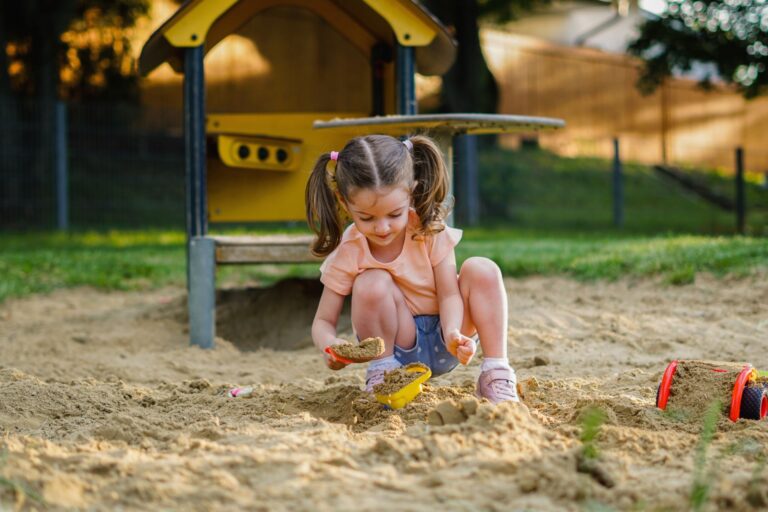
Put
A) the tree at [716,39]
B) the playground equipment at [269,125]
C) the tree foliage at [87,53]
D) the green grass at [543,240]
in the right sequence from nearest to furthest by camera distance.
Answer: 1. the playground equipment at [269,125]
2. the green grass at [543,240]
3. the tree at [716,39]
4. the tree foliage at [87,53]

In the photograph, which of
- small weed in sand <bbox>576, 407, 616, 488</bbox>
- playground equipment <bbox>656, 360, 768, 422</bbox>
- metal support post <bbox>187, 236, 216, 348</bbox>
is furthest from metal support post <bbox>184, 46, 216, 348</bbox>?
small weed in sand <bbox>576, 407, 616, 488</bbox>

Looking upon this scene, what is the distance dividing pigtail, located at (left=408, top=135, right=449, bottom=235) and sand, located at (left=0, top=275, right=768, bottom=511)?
566 millimetres

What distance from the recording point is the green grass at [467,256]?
564cm

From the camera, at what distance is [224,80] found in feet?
55.1

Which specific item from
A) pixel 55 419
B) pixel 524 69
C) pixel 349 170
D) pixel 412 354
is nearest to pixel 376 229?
pixel 349 170

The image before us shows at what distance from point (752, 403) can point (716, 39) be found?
9.17 metres

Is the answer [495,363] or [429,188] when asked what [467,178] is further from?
[495,363]

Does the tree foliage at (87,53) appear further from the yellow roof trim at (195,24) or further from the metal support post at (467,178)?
the yellow roof trim at (195,24)

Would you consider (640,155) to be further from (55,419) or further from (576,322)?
(55,419)

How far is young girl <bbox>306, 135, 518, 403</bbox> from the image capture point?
2840 millimetres

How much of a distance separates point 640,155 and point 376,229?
59.9 feet

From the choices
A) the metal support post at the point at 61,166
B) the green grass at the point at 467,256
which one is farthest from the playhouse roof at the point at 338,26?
the metal support post at the point at 61,166

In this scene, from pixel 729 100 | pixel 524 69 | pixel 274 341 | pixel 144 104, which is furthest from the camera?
pixel 729 100

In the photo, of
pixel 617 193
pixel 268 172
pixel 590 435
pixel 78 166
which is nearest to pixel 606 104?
pixel 617 193
